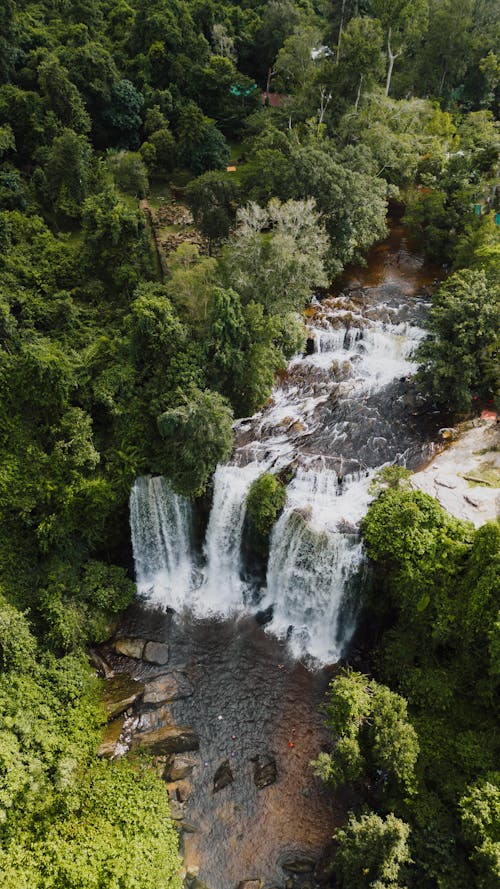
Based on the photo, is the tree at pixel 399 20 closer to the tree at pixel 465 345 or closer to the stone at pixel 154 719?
the tree at pixel 465 345

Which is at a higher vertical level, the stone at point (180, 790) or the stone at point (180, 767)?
the stone at point (180, 767)

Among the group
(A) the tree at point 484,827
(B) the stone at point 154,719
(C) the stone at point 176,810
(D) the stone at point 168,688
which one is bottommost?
(C) the stone at point 176,810

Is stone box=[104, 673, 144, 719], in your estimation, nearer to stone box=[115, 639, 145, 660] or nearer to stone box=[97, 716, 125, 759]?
stone box=[97, 716, 125, 759]

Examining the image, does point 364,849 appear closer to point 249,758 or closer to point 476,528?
point 249,758

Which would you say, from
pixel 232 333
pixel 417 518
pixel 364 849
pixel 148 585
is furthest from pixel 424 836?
pixel 232 333

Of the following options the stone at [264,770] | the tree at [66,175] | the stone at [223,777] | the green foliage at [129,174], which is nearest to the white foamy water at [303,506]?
the stone at [264,770]

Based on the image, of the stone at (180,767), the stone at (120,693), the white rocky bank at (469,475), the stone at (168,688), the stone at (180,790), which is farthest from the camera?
the stone at (168,688)

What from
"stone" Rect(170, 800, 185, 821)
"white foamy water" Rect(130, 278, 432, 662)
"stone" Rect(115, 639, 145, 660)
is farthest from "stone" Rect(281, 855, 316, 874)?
"stone" Rect(115, 639, 145, 660)
